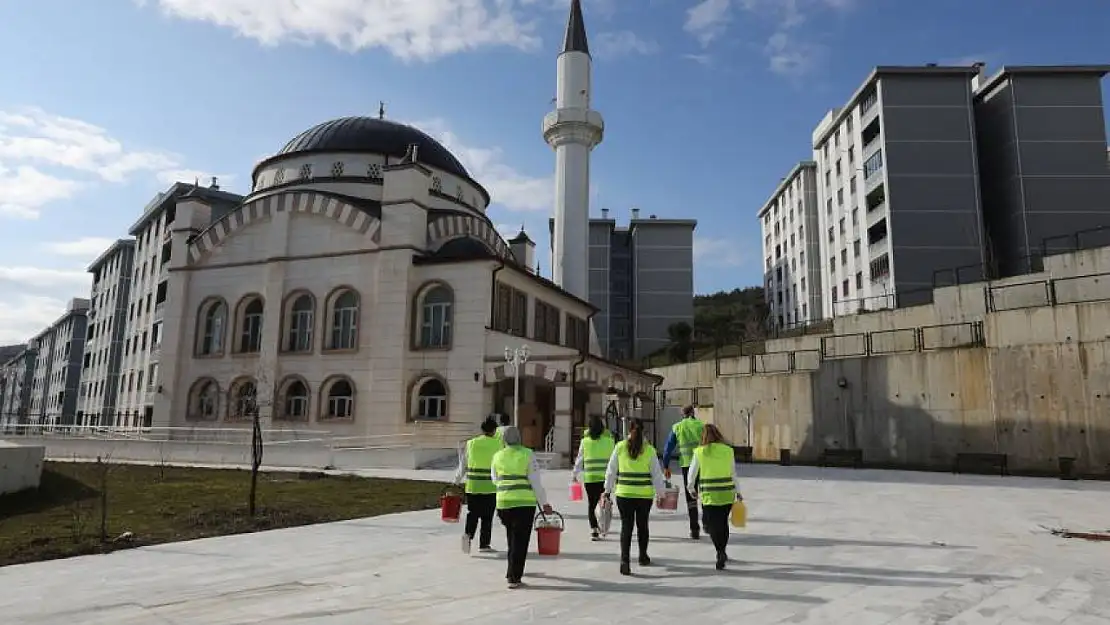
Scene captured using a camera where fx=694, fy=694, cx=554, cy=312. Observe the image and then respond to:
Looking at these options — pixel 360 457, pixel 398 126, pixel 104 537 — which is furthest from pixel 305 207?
pixel 104 537

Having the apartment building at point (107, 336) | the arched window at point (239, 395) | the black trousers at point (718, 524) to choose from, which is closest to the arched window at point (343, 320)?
the arched window at point (239, 395)

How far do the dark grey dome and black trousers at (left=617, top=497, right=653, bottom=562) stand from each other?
30223 millimetres

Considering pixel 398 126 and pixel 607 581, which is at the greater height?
pixel 398 126

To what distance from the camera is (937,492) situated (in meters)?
15.9

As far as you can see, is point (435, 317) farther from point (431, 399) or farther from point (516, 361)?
point (516, 361)

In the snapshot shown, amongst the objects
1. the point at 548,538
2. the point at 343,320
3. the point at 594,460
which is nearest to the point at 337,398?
the point at 343,320

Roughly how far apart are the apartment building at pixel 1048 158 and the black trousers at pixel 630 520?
142 feet

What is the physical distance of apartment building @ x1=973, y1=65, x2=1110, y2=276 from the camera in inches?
1661

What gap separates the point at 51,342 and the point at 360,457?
7970 cm

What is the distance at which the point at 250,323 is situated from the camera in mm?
31781

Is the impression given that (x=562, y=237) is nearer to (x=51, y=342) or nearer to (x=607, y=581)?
(x=607, y=581)

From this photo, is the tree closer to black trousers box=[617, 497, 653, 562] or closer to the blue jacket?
the blue jacket

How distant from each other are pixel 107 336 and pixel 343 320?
3983 centimetres

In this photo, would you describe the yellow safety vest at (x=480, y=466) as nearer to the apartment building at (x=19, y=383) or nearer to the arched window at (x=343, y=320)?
the arched window at (x=343, y=320)
